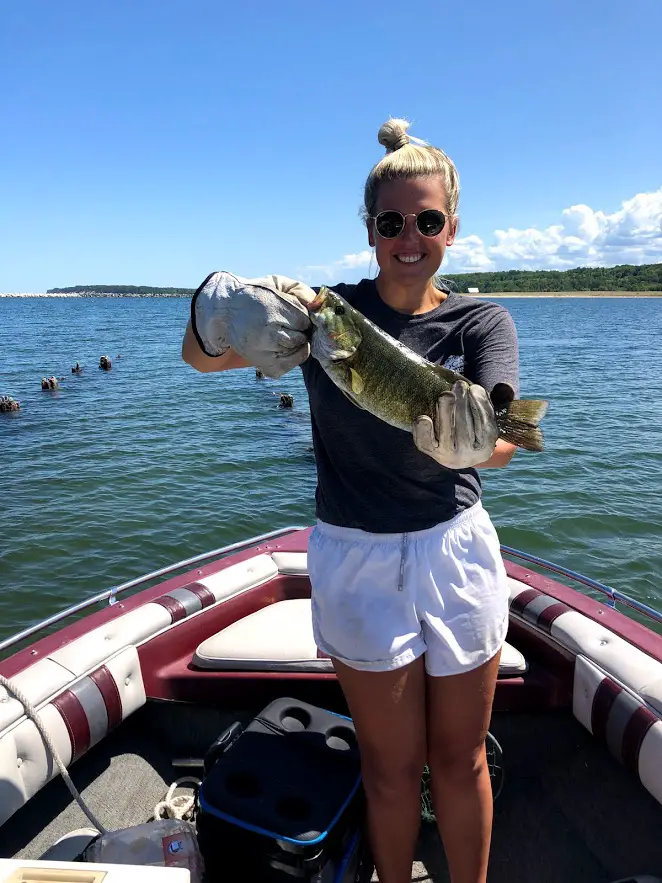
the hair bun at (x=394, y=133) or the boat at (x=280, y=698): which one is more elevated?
the hair bun at (x=394, y=133)

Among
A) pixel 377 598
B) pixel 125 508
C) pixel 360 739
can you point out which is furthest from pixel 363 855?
pixel 125 508

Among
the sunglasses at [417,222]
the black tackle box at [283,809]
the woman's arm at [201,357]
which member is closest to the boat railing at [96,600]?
the black tackle box at [283,809]

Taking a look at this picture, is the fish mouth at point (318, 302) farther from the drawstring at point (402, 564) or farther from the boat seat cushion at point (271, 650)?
the boat seat cushion at point (271, 650)

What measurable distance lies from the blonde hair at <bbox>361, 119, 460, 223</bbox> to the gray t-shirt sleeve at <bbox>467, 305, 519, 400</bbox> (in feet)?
1.63

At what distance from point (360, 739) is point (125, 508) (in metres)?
11.6

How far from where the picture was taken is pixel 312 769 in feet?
10.1

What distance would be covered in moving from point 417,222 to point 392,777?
2217 mm

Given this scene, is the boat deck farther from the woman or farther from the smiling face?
the smiling face

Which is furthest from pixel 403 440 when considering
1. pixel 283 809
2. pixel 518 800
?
pixel 518 800

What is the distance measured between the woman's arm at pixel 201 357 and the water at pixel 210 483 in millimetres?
7800

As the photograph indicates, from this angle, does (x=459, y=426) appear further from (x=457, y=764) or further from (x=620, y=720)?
(x=620, y=720)

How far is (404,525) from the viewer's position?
94.2 inches

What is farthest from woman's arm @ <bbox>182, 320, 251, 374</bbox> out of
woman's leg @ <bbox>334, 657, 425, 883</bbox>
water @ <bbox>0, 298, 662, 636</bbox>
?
water @ <bbox>0, 298, 662, 636</bbox>

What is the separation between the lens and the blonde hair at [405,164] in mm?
2400
